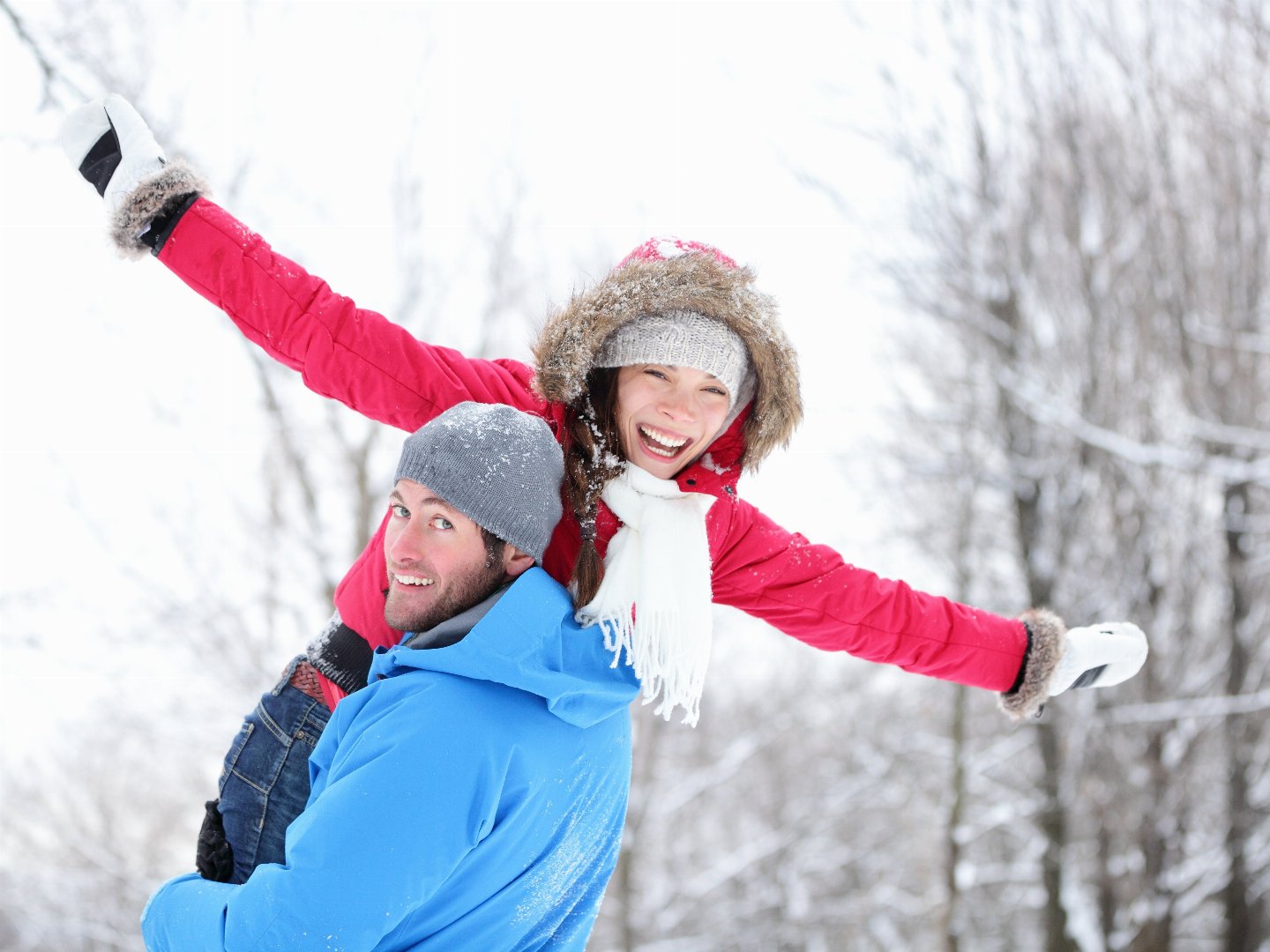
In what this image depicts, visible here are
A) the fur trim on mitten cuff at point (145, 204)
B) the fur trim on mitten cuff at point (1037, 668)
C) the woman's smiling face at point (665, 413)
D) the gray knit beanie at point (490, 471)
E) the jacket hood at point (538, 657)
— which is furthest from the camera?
the fur trim on mitten cuff at point (1037, 668)

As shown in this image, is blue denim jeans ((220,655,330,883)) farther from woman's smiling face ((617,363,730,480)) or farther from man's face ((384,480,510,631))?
woman's smiling face ((617,363,730,480))

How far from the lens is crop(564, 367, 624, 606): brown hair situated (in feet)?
6.44

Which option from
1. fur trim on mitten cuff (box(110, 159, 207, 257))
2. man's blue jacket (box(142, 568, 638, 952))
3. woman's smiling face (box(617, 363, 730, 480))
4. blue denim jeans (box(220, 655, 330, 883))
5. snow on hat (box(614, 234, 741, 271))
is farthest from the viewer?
snow on hat (box(614, 234, 741, 271))

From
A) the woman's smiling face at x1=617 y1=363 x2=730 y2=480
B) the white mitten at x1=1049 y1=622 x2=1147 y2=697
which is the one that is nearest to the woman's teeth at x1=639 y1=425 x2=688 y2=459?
the woman's smiling face at x1=617 y1=363 x2=730 y2=480

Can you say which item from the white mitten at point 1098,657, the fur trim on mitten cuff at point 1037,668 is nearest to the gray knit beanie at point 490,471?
the fur trim on mitten cuff at point 1037,668

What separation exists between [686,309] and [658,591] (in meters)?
0.64

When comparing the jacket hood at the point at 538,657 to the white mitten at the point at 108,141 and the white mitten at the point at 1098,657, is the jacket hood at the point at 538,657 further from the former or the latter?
the white mitten at the point at 1098,657

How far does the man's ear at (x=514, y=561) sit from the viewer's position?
1849mm

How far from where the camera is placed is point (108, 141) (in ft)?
6.85

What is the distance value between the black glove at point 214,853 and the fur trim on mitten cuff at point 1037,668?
74.6 inches

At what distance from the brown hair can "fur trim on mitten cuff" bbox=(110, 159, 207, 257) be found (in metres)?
0.94

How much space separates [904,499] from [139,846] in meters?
9.64

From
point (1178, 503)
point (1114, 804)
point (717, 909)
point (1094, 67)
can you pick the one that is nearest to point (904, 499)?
point (1178, 503)

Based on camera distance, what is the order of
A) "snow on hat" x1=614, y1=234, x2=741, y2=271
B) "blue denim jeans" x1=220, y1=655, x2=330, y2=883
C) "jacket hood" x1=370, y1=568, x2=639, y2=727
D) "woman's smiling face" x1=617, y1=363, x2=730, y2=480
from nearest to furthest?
"jacket hood" x1=370, y1=568, x2=639, y2=727 < "blue denim jeans" x1=220, y1=655, x2=330, y2=883 < "woman's smiling face" x1=617, y1=363, x2=730, y2=480 < "snow on hat" x1=614, y1=234, x2=741, y2=271
